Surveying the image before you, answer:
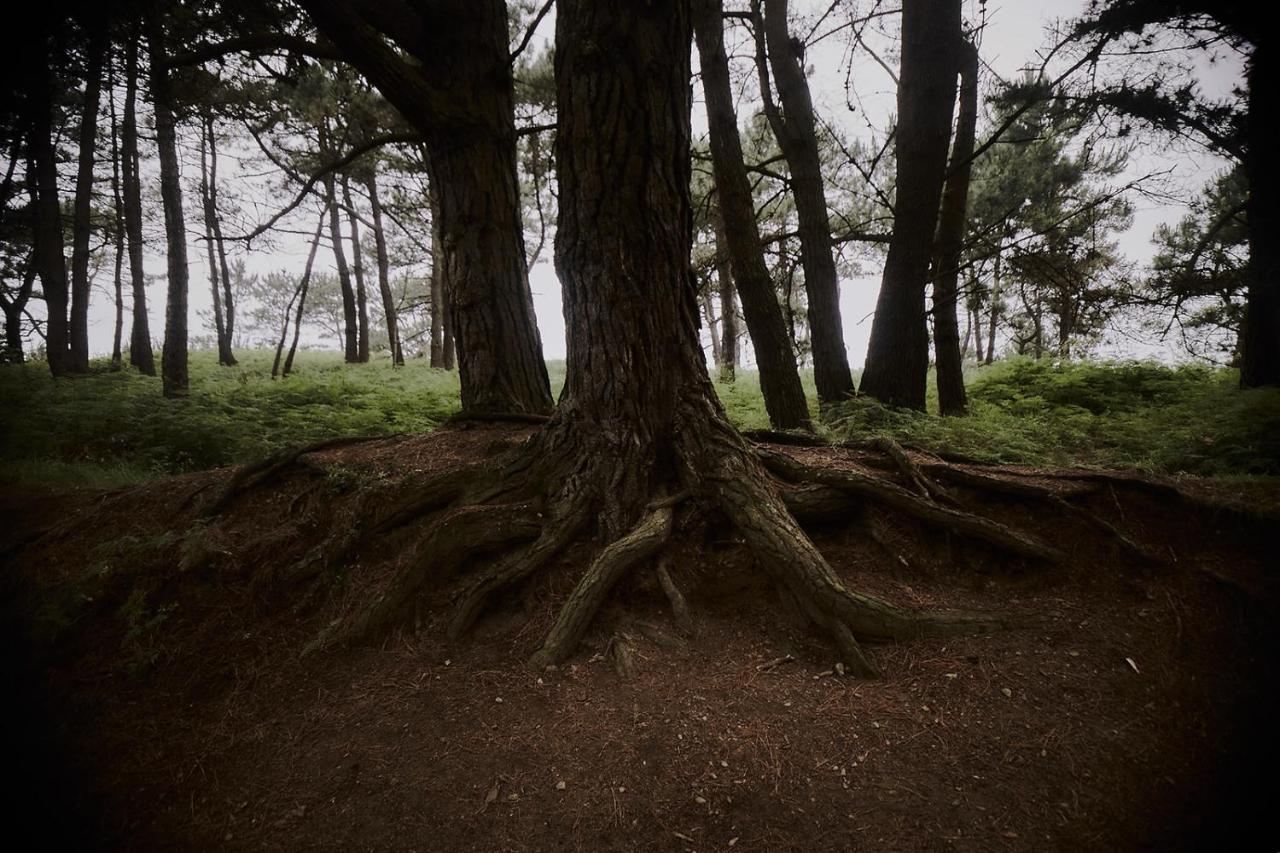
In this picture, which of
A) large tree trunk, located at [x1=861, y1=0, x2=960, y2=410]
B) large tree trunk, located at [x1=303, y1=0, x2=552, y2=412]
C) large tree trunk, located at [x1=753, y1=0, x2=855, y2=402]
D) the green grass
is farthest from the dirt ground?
large tree trunk, located at [x1=753, y1=0, x2=855, y2=402]

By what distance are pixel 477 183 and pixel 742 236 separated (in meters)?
3.42

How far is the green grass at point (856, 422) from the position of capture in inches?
214

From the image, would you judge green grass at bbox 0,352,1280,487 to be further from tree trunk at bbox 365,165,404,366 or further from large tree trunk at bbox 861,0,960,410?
tree trunk at bbox 365,165,404,366

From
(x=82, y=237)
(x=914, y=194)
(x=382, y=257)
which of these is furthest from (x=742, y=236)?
(x=82, y=237)

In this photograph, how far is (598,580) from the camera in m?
3.10

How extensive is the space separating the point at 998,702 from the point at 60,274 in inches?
734

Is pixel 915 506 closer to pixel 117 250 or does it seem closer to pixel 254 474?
pixel 254 474

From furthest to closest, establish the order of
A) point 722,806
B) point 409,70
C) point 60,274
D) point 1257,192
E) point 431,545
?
1. point 60,274
2. point 409,70
3. point 431,545
4. point 1257,192
5. point 722,806

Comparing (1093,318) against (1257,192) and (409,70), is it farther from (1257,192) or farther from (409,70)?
(409,70)

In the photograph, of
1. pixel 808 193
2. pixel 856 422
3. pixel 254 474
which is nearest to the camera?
pixel 254 474

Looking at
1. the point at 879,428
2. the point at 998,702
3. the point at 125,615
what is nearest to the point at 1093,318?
the point at 879,428

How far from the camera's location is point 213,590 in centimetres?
339

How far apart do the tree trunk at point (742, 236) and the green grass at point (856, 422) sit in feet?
2.54

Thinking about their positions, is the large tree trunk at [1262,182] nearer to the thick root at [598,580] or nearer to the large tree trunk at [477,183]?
the thick root at [598,580]
